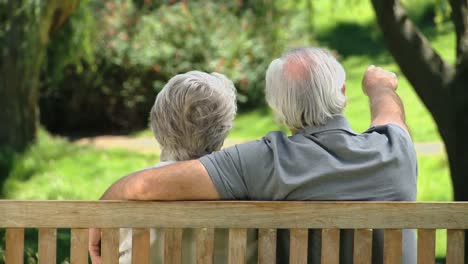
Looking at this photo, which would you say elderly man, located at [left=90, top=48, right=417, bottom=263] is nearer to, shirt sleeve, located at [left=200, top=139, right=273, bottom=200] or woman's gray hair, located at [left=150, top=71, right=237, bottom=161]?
shirt sleeve, located at [left=200, top=139, right=273, bottom=200]

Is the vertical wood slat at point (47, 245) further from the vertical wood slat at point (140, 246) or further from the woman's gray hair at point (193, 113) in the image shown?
the woman's gray hair at point (193, 113)

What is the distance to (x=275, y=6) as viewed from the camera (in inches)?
445

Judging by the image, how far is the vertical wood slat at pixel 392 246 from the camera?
284cm

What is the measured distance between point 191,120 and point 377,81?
0.64 m

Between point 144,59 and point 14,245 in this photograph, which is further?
point 144,59


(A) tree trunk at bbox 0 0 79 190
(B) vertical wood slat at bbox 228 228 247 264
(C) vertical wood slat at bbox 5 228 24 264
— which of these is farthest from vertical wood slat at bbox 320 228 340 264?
(A) tree trunk at bbox 0 0 79 190

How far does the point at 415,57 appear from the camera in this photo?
620 centimetres

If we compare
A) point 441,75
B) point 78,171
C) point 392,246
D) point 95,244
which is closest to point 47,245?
point 95,244

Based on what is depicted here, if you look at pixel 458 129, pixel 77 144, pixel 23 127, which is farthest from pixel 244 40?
pixel 458 129

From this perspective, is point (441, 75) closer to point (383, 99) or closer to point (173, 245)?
point (383, 99)

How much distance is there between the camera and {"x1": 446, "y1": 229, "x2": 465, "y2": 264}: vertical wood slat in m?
2.88

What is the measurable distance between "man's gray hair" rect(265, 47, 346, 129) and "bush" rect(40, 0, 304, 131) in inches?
407

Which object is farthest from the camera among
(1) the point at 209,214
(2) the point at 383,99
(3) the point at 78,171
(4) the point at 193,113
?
(3) the point at 78,171

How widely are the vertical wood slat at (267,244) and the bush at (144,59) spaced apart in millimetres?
10391
